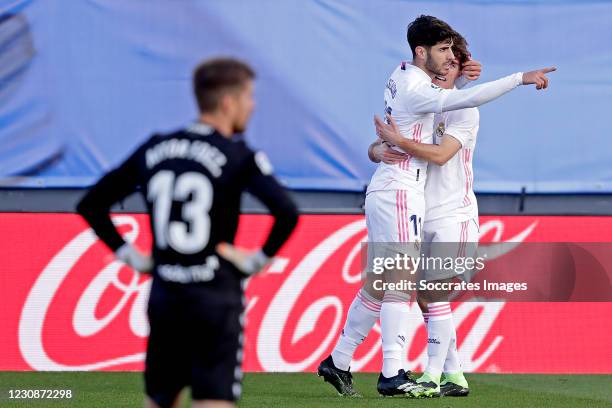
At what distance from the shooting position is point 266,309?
30.1ft

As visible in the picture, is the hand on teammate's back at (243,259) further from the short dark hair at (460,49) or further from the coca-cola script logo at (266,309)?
the coca-cola script logo at (266,309)

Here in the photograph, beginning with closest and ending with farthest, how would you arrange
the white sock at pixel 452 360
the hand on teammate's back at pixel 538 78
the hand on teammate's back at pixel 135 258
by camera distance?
1. the hand on teammate's back at pixel 135 258
2. the hand on teammate's back at pixel 538 78
3. the white sock at pixel 452 360

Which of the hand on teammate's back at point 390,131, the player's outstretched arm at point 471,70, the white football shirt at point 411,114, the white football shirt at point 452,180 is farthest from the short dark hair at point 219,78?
the player's outstretched arm at point 471,70

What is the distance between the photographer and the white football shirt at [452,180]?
7555mm

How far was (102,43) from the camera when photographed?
10805 mm

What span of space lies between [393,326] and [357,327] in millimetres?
267

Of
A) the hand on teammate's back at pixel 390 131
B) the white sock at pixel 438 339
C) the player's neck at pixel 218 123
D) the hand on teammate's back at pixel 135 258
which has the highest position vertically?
the player's neck at pixel 218 123

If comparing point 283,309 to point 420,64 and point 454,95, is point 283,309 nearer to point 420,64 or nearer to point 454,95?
point 420,64

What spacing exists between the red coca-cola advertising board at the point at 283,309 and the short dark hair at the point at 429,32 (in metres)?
2.19

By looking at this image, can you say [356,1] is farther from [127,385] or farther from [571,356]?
[127,385]

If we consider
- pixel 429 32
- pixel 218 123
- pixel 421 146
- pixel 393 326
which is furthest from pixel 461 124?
pixel 218 123

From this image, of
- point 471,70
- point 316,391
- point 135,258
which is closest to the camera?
point 135,258

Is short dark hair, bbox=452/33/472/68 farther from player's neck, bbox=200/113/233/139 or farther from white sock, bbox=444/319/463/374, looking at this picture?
player's neck, bbox=200/113/233/139

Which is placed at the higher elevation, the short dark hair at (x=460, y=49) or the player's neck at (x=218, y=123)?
the player's neck at (x=218, y=123)
